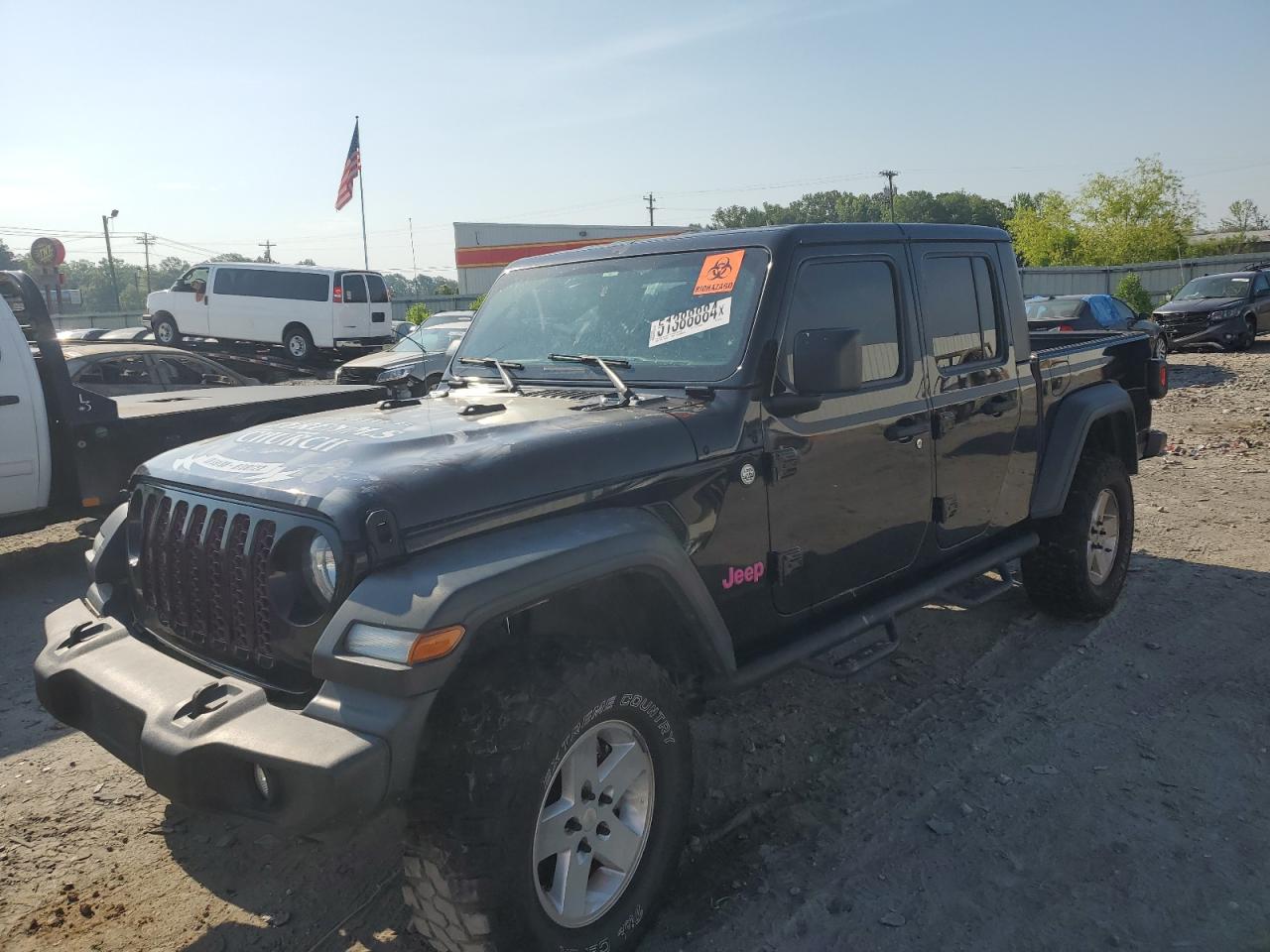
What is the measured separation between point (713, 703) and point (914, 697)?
3.07 feet

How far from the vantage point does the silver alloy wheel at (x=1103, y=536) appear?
5066mm

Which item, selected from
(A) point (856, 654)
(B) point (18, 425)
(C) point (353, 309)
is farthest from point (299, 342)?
(A) point (856, 654)

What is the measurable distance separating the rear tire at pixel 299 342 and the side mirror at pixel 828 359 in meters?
18.5

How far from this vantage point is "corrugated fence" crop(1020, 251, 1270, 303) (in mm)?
37438

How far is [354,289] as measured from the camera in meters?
19.9

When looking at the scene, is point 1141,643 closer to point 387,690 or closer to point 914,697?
point 914,697

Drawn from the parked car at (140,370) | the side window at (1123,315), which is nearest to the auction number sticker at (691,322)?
the parked car at (140,370)

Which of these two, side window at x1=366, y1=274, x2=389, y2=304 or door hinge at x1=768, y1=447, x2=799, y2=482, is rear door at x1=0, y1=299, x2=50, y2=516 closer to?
door hinge at x1=768, y1=447, x2=799, y2=482

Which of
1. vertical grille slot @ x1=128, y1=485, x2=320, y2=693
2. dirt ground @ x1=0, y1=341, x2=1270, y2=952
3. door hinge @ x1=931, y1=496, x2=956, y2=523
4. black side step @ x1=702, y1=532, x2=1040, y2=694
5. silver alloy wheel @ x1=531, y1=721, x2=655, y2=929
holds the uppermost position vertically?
vertical grille slot @ x1=128, y1=485, x2=320, y2=693

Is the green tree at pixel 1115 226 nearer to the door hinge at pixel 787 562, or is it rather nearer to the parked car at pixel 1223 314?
the parked car at pixel 1223 314

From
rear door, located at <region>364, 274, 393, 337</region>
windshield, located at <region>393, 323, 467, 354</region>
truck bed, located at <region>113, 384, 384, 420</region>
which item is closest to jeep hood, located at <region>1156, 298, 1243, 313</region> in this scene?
windshield, located at <region>393, 323, 467, 354</region>

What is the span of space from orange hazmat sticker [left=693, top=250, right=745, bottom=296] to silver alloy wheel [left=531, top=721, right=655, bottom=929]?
5.14 ft

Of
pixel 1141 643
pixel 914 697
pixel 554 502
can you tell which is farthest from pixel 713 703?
pixel 1141 643

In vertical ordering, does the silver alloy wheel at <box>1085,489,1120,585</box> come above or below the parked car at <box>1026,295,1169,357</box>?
below
